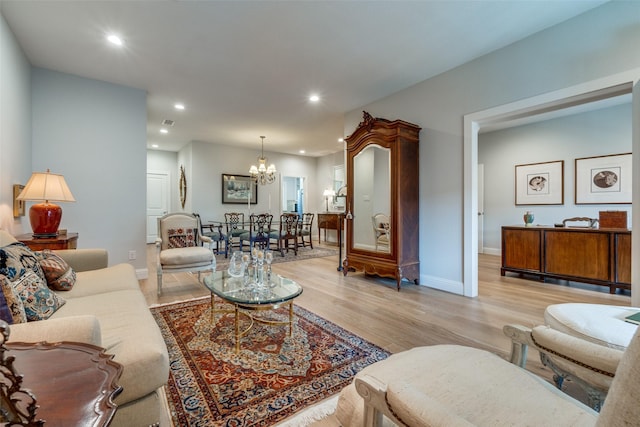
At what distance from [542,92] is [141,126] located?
191 inches

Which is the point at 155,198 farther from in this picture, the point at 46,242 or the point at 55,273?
the point at 55,273

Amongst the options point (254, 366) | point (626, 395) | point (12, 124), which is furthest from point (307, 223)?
point (626, 395)

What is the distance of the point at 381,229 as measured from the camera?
3729 millimetres

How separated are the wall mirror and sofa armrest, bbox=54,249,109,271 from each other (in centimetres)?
295

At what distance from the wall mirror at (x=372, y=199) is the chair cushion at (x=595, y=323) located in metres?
2.13

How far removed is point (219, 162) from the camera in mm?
7215

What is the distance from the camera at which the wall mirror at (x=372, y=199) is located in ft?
12.0

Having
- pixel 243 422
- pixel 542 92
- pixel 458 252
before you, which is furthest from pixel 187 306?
pixel 542 92

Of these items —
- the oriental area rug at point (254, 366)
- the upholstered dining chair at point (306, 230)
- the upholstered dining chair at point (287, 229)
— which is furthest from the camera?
the upholstered dining chair at point (306, 230)

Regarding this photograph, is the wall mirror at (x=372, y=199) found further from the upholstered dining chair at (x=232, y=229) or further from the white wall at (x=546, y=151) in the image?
the white wall at (x=546, y=151)

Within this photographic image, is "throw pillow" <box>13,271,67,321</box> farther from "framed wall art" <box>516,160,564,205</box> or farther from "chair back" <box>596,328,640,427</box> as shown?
"framed wall art" <box>516,160,564,205</box>

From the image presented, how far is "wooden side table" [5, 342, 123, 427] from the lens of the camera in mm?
567

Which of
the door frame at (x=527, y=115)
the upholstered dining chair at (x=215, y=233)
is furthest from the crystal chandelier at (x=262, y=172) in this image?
the door frame at (x=527, y=115)

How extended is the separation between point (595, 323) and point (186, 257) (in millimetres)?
3545
